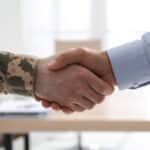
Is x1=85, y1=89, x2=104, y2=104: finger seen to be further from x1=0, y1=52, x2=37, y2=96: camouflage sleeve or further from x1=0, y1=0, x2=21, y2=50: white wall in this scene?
Result: x1=0, y1=0, x2=21, y2=50: white wall

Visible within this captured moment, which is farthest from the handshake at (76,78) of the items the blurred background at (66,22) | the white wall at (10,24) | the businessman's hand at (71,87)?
the white wall at (10,24)

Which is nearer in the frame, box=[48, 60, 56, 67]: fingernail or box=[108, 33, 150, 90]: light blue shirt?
box=[108, 33, 150, 90]: light blue shirt

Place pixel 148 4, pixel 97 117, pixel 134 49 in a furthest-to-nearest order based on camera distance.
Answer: pixel 148 4
pixel 97 117
pixel 134 49

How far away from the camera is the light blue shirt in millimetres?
1459

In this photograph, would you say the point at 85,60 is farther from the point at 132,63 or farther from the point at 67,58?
the point at 132,63

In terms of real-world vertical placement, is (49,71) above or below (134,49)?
below

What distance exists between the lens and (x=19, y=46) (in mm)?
5254

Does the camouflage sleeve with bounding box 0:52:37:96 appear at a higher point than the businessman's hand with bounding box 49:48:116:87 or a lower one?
lower

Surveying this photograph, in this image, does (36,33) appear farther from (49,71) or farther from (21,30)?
(49,71)

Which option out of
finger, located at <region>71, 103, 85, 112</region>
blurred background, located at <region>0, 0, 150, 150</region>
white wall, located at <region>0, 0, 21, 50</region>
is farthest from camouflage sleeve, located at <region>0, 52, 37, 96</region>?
white wall, located at <region>0, 0, 21, 50</region>

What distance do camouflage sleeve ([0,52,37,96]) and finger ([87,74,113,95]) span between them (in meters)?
0.25

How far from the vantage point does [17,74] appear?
1609 millimetres

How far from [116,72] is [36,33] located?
384 centimetres

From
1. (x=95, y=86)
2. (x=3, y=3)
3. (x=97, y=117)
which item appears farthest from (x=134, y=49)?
(x=3, y=3)
